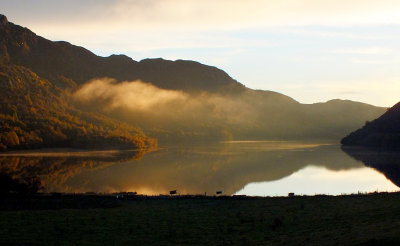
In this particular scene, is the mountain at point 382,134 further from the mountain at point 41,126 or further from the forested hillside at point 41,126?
the mountain at point 41,126

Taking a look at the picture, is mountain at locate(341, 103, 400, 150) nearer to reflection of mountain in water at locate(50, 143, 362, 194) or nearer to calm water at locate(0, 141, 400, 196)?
calm water at locate(0, 141, 400, 196)

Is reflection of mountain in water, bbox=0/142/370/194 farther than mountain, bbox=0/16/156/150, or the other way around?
mountain, bbox=0/16/156/150

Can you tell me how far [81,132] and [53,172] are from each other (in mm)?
85374

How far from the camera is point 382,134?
134125mm

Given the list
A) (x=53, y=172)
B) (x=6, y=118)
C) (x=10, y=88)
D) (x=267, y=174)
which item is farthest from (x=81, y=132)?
(x=267, y=174)

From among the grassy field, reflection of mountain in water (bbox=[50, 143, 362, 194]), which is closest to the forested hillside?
reflection of mountain in water (bbox=[50, 143, 362, 194])

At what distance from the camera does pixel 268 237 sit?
74.1ft

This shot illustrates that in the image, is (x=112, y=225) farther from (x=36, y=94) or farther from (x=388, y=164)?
(x=36, y=94)

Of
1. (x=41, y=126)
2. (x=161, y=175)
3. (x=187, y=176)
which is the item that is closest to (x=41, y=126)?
(x=41, y=126)

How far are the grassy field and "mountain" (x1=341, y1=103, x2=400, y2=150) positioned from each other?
95686 millimetres

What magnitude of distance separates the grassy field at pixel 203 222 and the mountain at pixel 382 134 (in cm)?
9569

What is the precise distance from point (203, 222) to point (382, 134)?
118019mm

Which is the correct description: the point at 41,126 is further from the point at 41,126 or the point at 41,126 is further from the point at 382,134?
the point at 382,134

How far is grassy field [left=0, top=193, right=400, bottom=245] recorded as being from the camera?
861 inches
